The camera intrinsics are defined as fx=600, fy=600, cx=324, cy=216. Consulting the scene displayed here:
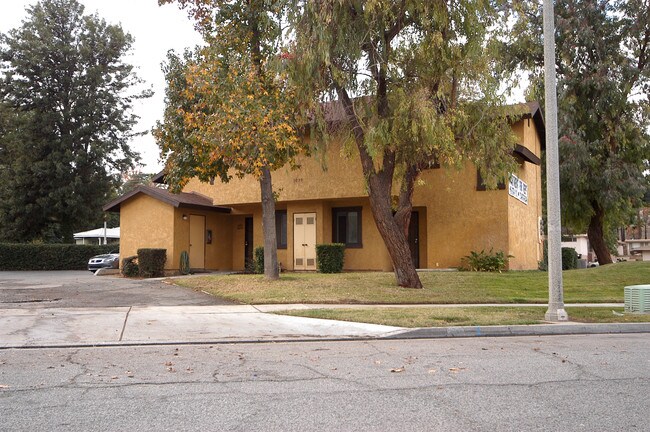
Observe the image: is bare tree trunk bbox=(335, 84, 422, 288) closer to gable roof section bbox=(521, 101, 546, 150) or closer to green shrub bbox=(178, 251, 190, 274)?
gable roof section bbox=(521, 101, 546, 150)

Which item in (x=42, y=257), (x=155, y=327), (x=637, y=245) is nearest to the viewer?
Result: (x=155, y=327)

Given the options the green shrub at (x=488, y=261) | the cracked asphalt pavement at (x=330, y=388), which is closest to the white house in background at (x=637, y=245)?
the green shrub at (x=488, y=261)

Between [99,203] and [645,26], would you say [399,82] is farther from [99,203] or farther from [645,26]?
[99,203]

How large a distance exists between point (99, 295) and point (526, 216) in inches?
678

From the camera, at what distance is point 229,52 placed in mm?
18891

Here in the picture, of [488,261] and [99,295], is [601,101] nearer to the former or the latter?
[488,261]

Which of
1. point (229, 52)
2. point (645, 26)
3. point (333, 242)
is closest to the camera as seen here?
point (229, 52)

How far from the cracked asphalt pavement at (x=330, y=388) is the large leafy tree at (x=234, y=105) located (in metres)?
8.54

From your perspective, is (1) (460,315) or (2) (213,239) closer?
(1) (460,315)

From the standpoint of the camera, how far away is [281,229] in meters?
26.7

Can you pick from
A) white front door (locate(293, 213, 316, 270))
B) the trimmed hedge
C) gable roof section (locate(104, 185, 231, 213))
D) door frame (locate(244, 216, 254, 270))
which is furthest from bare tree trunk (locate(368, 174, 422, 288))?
the trimmed hedge

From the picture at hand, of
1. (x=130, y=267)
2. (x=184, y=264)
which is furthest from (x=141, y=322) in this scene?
(x=184, y=264)

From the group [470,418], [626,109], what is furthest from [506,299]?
[626,109]

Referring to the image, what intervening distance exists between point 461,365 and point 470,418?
2.45 metres
